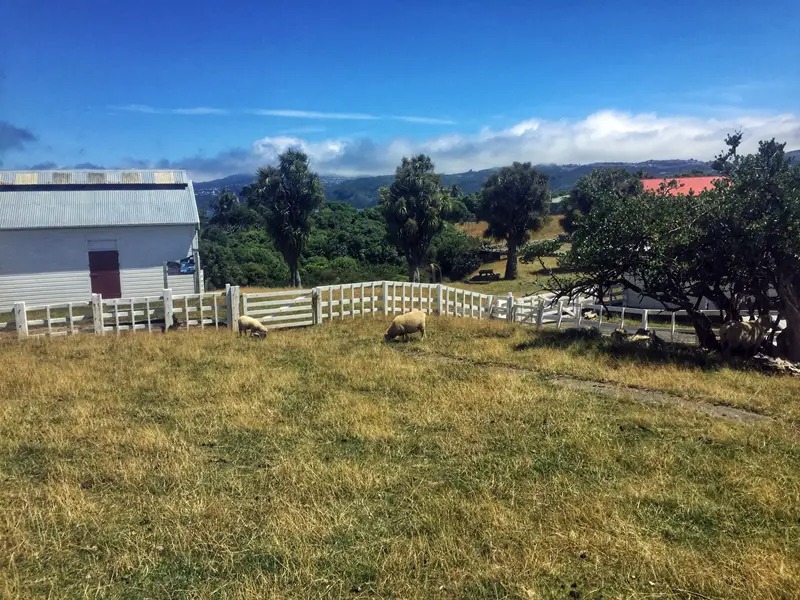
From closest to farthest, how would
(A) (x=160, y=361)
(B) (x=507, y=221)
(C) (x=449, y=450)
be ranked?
1. (C) (x=449, y=450)
2. (A) (x=160, y=361)
3. (B) (x=507, y=221)

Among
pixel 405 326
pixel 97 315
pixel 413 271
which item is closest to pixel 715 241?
pixel 405 326

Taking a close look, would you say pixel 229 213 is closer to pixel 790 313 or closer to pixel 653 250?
pixel 653 250

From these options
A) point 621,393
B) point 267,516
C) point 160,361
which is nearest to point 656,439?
point 621,393

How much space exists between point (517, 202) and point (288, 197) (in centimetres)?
1795

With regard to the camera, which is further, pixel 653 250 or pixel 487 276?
pixel 487 276

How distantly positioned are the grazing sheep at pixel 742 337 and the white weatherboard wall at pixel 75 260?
22879 mm

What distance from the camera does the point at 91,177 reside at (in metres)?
28.2

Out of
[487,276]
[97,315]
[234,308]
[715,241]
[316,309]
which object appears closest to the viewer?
[715,241]

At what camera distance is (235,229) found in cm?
6831

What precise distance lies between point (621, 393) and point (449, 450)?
13.7ft

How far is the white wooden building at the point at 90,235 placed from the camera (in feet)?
84.3

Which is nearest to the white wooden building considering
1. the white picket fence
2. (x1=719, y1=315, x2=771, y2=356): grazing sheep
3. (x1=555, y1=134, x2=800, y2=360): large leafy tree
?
the white picket fence

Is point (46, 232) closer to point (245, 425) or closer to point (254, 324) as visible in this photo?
point (254, 324)

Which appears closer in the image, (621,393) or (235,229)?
(621,393)
